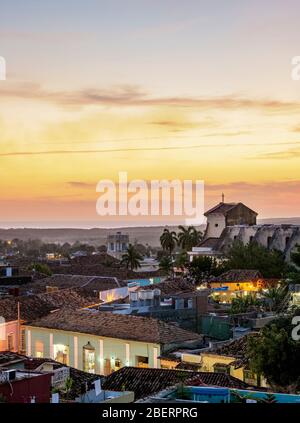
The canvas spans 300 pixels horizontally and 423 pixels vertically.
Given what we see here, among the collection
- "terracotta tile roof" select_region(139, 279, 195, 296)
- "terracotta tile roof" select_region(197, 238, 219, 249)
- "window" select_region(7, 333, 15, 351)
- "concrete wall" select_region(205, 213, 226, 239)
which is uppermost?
"concrete wall" select_region(205, 213, 226, 239)

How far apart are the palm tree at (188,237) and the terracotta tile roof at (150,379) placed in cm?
3830

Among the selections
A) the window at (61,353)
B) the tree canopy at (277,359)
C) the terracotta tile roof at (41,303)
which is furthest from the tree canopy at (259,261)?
the tree canopy at (277,359)

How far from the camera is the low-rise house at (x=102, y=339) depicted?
47.6 ft

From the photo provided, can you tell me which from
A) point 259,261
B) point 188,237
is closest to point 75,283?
point 259,261

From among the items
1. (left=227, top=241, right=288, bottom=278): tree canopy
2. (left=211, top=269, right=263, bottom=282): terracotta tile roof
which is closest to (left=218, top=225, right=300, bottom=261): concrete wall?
(left=227, top=241, right=288, bottom=278): tree canopy

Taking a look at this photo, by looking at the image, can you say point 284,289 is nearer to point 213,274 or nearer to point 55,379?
point 213,274

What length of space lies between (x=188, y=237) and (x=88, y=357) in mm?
34730

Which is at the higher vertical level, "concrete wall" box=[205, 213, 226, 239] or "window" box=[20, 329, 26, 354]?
"concrete wall" box=[205, 213, 226, 239]

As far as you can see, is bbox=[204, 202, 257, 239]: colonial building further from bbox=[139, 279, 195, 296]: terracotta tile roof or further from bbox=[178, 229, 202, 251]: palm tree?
bbox=[139, 279, 195, 296]: terracotta tile roof

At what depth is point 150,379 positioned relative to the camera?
1081 centimetres

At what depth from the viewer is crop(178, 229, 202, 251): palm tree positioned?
4988 centimetres

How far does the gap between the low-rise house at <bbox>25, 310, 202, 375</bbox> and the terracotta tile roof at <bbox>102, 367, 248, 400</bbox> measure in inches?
111

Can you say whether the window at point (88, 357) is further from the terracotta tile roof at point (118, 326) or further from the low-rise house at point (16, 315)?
the low-rise house at point (16, 315)

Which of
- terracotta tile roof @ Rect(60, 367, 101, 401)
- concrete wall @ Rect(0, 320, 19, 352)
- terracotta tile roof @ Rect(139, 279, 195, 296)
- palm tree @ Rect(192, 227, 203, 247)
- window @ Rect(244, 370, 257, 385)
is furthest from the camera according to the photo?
palm tree @ Rect(192, 227, 203, 247)
